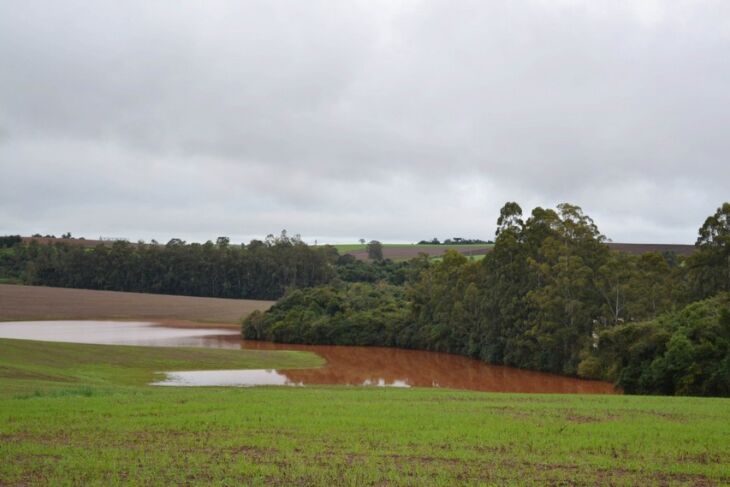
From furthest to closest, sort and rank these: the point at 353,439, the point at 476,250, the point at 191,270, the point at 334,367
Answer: the point at 476,250 → the point at 191,270 → the point at 334,367 → the point at 353,439

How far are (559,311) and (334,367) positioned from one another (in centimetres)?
2048

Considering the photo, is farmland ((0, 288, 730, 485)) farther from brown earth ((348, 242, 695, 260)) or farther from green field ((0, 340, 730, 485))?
brown earth ((348, 242, 695, 260))

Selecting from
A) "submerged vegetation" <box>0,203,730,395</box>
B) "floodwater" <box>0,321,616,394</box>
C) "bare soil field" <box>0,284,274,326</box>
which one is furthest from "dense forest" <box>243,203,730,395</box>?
"bare soil field" <box>0,284,274,326</box>

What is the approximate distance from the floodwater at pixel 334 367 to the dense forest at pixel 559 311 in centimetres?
288

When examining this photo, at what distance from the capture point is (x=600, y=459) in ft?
44.4

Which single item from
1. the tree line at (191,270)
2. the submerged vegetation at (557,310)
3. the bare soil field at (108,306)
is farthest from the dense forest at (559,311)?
the tree line at (191,270)

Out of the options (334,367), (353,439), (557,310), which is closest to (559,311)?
(557,310)

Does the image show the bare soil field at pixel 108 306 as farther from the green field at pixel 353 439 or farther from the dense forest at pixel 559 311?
the green field at pixel 353 439

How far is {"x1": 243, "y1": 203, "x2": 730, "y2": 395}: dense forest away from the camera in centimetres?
3644

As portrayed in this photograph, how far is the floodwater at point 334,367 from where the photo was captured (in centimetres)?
4788

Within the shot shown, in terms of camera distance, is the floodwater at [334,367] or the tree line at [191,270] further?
the tree line at [191,270]

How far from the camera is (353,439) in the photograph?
15.4m

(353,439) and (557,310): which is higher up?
(557,310)

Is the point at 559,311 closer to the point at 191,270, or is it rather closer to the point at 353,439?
the point at 353,439
